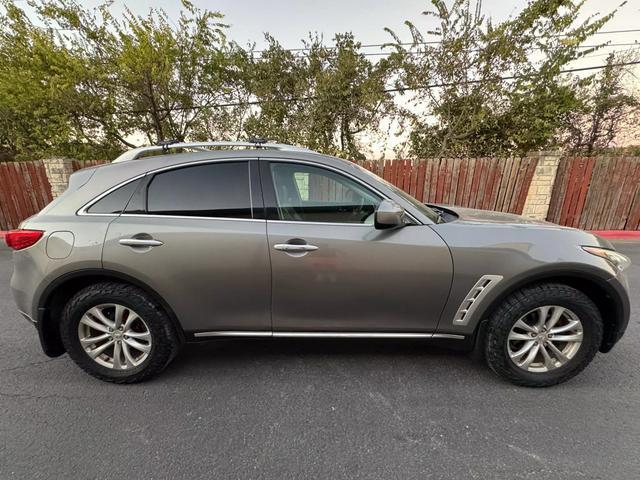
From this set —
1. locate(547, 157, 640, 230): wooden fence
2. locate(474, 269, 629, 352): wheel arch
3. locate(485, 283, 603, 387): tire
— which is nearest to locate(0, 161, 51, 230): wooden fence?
locate(474, 269, 629, 352): wheel arch

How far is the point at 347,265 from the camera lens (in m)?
2.01

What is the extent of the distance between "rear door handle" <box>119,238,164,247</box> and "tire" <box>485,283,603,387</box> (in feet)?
7.86

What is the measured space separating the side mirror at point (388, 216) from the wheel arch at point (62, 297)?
1.60 metres

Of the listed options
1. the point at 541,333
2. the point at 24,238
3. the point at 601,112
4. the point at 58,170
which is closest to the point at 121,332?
the point at 24,238

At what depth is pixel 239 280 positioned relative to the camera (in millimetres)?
2053

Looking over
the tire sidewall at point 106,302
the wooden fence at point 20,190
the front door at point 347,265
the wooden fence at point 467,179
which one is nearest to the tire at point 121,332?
the tire sidewall at point 106,302

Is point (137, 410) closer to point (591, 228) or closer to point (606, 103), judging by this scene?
point (591, 228)

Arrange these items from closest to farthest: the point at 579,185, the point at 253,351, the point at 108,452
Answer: the point at 108,452
the point at 253,351
the point at 579,185

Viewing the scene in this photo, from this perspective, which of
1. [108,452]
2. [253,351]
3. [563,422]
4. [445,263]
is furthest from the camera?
[253,351]

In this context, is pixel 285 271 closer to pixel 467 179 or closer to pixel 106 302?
pixel 106 302

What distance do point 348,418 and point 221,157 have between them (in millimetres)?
2016

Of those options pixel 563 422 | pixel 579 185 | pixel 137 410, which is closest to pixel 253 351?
pixel 137 410

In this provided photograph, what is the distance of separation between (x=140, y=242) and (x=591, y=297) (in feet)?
10.6

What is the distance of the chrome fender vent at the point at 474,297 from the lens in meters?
2.02
